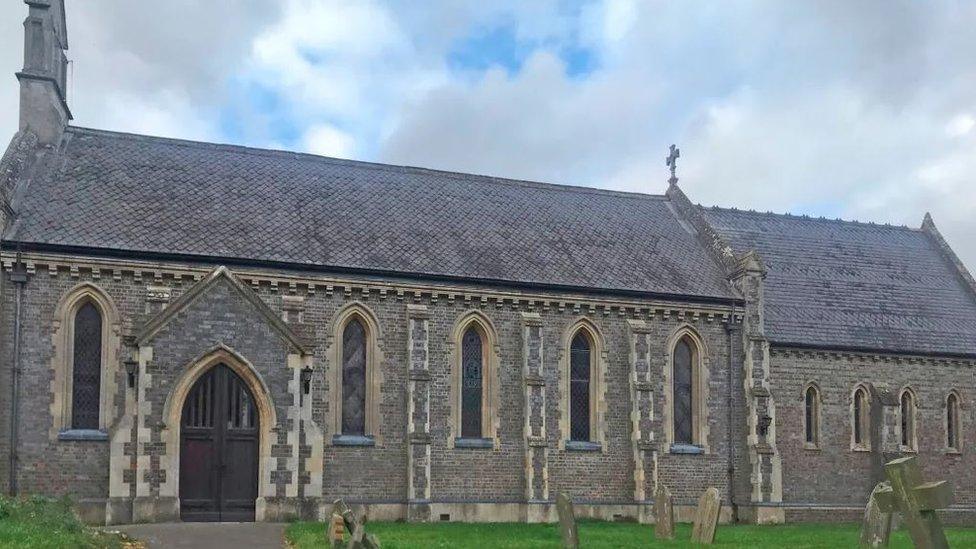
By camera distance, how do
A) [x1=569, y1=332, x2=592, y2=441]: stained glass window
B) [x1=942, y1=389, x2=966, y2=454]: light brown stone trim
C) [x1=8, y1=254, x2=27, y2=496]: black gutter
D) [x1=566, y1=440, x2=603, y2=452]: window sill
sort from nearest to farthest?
[x1=8, y1=254, x2=27, y2=496]: black gutter < [x1=566, y1=440, x2=603, y2=452]: window sill < [x1=569, y1=332, x2=592, y2=441]: stained glass window < [x1=942, y1=389, x2=966, y2=454]: light brown stone trim

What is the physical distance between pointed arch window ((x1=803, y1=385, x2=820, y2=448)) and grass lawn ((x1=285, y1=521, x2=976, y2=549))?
6.41 meters

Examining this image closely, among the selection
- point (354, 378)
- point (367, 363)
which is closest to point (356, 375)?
point (354, 378)

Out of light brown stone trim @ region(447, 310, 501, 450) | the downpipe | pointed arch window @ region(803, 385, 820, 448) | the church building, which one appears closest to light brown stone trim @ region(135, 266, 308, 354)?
the church building

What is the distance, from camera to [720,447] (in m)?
34.7

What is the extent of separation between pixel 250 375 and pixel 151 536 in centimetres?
563

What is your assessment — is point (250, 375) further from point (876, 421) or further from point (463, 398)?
point (876, 421)

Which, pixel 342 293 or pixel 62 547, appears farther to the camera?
pixel 342 293

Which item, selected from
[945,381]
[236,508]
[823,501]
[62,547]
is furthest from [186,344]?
[945,381]

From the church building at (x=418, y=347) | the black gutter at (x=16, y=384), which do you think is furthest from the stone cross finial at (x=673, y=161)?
the black gutter at (x=16, y=384)

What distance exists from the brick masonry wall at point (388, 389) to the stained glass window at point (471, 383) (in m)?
0.58

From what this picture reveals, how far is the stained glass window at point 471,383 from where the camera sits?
32.1 metres

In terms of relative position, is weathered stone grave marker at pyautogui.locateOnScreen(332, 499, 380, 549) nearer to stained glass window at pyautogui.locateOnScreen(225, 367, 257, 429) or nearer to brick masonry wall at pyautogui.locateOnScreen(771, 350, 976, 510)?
stained glass window at pyautogui.locateOnScreen(225, 367, 257, 429)

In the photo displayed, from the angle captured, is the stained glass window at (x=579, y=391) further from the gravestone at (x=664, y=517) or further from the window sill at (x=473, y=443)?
the gravestone at (x=664, y=517)

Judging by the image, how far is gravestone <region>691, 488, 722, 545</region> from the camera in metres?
23.0
